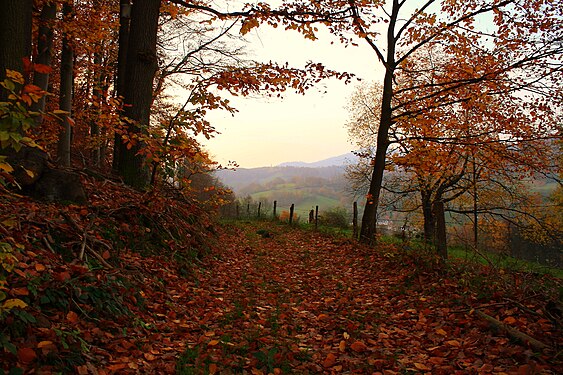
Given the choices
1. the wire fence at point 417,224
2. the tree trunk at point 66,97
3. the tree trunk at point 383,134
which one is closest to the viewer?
the tree trunk at point 66,97

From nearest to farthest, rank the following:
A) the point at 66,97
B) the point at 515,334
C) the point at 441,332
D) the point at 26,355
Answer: the point at 26,355 < the point at 515,334 < the point at 441,332 < the point at 66,97

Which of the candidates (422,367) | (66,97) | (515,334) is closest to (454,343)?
(515,334)

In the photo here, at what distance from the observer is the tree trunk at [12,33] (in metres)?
5.86

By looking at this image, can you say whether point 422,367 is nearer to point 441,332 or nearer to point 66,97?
point 441,332

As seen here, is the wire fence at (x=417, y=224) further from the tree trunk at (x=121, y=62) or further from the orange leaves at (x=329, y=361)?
the orange leaves at (x=329, y=361)

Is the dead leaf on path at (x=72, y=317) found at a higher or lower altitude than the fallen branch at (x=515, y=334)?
higher

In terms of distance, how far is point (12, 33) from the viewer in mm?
5941

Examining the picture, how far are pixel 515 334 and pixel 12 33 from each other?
8838 millimetres

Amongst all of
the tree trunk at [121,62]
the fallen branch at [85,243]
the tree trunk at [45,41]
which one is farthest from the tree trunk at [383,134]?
the tree trunk at [45,41]

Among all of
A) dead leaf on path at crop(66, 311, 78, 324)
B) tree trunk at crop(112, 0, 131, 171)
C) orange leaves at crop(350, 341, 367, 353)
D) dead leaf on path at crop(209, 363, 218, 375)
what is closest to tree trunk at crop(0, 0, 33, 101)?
tree trunk at crop(112, 0, 131, 171)

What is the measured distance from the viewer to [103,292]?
13.1 feet

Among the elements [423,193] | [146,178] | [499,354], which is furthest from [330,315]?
[423,193]

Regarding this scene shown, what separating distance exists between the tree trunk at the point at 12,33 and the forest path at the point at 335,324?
4.93 m

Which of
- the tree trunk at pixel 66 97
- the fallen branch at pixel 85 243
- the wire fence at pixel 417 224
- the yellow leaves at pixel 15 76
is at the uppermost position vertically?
the tree trunk at pixel 66 97
